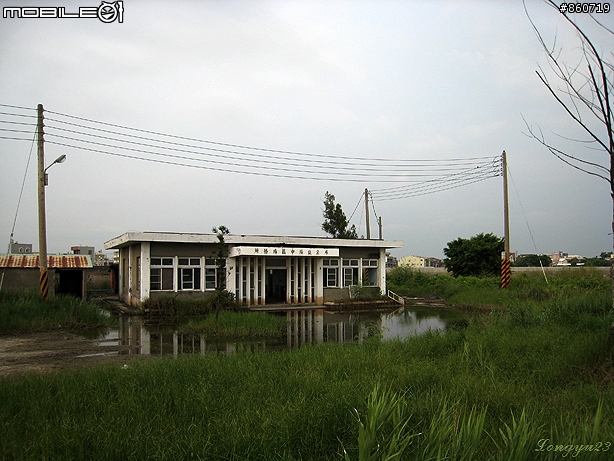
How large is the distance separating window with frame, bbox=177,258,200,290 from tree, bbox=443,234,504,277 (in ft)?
58.8

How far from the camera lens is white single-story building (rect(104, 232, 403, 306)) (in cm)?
1892

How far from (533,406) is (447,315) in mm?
13457

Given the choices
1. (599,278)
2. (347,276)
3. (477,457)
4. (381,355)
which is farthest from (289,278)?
(477,457)

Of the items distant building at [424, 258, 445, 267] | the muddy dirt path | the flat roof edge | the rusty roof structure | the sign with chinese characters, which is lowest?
distant building at [424, 258, 445, 267]

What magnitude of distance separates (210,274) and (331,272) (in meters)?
5.94

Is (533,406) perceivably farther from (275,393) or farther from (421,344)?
(421,344)

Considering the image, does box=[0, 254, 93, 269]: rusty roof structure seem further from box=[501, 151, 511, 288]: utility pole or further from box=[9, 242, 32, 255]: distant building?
box=[501, 151, 511, 288]: utility pole

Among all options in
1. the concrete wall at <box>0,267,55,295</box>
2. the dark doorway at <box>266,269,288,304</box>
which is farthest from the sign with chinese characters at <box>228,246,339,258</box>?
the concrete wall at <box>0,267,55,295</box>

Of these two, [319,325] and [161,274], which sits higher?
[161,274]

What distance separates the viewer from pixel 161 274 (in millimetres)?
19000

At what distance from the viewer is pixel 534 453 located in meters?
2.97

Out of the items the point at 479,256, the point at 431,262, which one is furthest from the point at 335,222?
the point at 431,262

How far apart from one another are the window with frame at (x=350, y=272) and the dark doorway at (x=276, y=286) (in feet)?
9.51

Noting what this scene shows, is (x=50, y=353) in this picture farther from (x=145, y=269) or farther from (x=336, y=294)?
(x=336, y=294)
